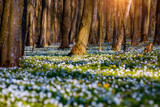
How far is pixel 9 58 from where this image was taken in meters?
7.68

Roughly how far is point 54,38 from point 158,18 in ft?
81.1

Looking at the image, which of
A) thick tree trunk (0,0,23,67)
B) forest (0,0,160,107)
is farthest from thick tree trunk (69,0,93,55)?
thick tree trunk (0,0,23,67)

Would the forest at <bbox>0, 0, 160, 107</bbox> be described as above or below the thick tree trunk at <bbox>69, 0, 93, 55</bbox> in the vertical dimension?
below

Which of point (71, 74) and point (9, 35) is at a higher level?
point (9, 35)

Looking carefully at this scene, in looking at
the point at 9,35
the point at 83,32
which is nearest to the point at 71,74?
the point at 9,35

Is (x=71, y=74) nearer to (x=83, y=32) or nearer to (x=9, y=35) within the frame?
(x=9, y=35)

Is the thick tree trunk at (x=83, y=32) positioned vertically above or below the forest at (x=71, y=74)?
above

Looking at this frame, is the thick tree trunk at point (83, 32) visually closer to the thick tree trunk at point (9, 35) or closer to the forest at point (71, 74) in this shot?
the forest at point (71, 74)

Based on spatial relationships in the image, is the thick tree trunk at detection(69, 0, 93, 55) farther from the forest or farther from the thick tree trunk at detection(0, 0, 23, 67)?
the thick tree trunk at detection(0, 0, 23, 67)

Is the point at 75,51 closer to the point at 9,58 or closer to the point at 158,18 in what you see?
the point at 9,58

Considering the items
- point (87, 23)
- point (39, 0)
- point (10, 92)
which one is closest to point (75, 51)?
point (87, 23)

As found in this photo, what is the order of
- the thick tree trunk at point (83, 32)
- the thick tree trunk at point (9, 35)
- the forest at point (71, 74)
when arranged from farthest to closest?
the thick tree trunk at point (83, 32) → the thick tree trunk at point (9, 35) → the forest at point (71, 74)

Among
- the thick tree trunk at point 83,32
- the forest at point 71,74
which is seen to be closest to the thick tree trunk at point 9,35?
the forest at point 71,74

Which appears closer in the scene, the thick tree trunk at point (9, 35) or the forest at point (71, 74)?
the forest at point (71, 74)
